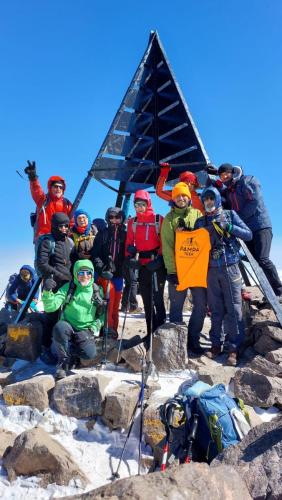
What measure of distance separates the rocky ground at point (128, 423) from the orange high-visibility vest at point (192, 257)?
777 millimetres

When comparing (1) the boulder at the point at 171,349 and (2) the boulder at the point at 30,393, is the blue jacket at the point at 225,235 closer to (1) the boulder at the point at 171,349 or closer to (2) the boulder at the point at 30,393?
(1) the boulder at the point at 171,349

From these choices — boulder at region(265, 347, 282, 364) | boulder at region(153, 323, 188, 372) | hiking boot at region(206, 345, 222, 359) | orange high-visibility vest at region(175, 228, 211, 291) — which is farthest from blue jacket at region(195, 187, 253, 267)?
boulder at region(265, 347, 282, 364)

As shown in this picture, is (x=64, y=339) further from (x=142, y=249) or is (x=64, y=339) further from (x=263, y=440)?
(x=263, y=440)

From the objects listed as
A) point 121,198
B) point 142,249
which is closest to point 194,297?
point 142,249

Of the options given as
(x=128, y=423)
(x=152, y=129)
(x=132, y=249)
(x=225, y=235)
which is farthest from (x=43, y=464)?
(x=152, y=129)

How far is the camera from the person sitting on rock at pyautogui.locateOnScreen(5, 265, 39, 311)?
9578mm

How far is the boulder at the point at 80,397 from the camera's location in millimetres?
4477

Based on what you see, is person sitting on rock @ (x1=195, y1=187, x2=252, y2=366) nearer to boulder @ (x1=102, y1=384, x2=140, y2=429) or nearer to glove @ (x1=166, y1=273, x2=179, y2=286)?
glove @ (x1=166, y1=273, x2=179, y2=286)

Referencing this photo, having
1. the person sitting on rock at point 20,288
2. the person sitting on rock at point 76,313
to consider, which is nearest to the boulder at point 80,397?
the person sitting on rock at point 76,313

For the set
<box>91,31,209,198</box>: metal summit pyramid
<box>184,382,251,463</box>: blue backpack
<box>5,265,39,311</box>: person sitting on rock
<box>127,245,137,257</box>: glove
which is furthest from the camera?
<box>5,265,39,311</box>: person sitting on rock

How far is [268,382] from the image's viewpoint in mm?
4406

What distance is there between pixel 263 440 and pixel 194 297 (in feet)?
9.46

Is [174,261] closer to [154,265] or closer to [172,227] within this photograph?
[154,265]

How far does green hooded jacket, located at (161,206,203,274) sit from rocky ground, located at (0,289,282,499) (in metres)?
1.07
